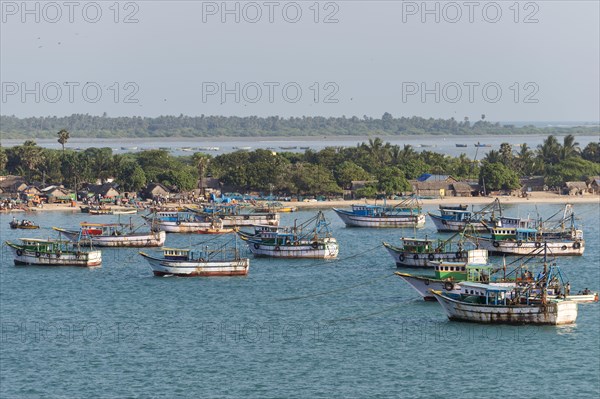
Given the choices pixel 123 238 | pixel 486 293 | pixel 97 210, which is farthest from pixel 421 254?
pixel 97 210

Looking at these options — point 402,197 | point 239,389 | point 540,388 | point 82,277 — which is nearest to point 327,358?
point 239,389

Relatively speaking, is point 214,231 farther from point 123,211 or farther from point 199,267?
point 199,267

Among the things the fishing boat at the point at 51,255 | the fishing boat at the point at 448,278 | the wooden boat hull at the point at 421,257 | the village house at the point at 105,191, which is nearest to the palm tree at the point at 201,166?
the village house at the point at 105,191

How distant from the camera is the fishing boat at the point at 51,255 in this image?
84.6 metres

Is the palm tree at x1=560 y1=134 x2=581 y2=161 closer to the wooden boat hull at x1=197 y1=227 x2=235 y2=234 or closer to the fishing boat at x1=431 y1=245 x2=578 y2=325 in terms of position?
the wooden boat hull at x1=197 y1=227 x2=235 y2=234

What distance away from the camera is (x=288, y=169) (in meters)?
146

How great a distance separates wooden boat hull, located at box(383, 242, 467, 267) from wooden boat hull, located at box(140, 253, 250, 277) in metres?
12.1

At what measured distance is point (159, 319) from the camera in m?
64.2

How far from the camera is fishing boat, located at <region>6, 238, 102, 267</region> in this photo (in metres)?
84.6

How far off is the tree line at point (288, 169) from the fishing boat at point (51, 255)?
180 ft

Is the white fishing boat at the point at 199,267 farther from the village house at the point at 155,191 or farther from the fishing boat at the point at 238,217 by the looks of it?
the village house at the point at 155,191

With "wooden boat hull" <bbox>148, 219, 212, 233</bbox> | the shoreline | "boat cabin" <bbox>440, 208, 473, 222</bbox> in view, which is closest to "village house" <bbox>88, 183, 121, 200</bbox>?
the shoreline

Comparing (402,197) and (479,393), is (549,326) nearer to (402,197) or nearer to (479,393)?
(479,393)

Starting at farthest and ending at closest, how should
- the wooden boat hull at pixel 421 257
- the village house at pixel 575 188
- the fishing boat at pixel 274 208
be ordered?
1. the village house at pixel 575 188
2. the fishing boat at pixel 274 208
3. the wooden boat hull at pixel 421 257
